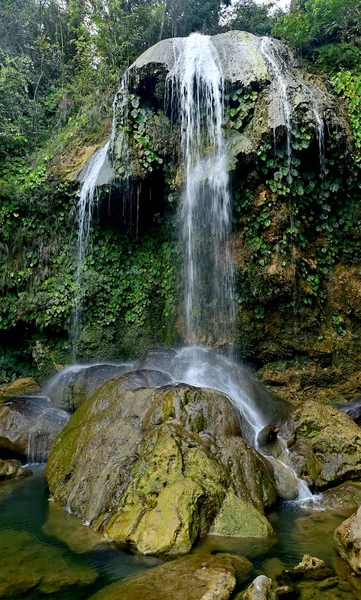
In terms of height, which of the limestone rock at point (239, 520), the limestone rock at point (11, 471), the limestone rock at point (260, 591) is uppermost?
the limestone rock at point (260, 591)

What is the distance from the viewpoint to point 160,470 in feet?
16.1

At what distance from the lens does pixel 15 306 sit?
34.1 feet

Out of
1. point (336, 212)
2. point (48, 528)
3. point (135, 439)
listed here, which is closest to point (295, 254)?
point (336, 212)

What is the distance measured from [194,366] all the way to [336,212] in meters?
4.68

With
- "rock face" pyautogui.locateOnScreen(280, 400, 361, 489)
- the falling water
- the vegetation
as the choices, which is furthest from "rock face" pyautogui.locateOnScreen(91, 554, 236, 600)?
the falling water

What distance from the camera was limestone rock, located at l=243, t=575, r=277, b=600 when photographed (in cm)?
310

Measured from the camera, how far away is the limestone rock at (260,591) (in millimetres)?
3096

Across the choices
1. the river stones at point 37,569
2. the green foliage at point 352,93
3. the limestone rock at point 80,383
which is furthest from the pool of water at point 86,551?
the green foliage at point 352,93

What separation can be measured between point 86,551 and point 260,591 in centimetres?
182

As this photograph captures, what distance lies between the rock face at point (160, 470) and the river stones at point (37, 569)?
54 centimetres

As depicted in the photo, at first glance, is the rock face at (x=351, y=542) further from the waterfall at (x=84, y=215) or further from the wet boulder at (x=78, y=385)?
the waterfall at (x=84, y=215)

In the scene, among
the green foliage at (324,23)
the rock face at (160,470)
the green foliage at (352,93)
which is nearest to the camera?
the rock face at (160,470)

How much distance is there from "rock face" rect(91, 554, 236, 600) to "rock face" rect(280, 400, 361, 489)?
A: 2.76 metres

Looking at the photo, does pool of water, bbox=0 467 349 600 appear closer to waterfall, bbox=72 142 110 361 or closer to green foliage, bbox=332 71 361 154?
waterfall, bbox=72 142 110 361
